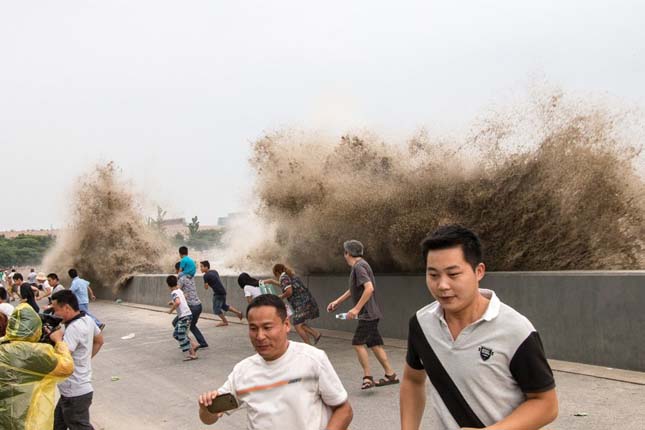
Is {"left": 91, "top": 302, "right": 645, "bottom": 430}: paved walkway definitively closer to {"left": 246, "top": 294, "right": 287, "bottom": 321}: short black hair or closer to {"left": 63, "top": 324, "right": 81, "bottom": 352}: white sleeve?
{"left": 63, "top": 324, "right": 81, "bottom": 352}: white sleeve

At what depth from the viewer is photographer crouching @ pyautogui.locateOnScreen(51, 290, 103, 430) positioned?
487cm

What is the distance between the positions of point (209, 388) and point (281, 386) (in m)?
5.69

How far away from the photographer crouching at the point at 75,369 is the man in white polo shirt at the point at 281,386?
8.75 feet

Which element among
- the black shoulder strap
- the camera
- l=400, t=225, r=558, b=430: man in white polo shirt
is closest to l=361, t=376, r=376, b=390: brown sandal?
the camera

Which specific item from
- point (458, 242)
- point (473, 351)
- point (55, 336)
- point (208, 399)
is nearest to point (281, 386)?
point (208, 399)

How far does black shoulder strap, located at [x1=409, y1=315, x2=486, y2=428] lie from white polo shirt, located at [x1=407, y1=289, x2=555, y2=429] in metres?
0.02

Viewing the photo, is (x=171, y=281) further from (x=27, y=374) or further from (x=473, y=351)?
(x=473, y=351)

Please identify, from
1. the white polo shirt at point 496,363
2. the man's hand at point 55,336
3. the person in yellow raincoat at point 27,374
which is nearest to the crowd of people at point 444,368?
the white polo shirt at point 496,363

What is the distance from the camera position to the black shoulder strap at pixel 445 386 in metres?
2.10

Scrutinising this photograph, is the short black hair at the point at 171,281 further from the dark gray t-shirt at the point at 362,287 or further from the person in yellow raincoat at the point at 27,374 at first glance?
the person in yellow raincoat at the point at 27,374

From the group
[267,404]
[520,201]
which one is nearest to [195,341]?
[520,201]

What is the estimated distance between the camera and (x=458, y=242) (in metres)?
2.17

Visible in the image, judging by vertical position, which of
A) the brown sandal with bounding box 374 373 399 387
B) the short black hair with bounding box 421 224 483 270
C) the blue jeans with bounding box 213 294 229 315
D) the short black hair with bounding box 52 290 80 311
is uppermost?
the short black hair with bounding box 421 224 483 270

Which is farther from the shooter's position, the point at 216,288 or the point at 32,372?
the point at 216,288
